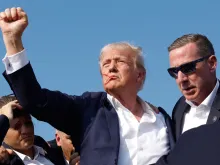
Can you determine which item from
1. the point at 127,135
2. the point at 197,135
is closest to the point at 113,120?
the point at 127,135

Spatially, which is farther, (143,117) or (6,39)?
(143,117)

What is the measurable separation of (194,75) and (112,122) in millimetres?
1277

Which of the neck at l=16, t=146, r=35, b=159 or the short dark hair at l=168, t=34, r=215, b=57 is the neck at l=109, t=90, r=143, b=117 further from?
the neck at l=16, t=146, r=35, b=159

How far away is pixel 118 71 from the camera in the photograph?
6.36m

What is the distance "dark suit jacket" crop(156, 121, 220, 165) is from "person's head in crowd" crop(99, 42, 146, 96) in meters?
2.61

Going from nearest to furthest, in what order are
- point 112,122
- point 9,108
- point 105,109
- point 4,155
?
point 4,155
point 9,108
point 112,122
point 105,109

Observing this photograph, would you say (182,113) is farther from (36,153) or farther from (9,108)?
(9,108)

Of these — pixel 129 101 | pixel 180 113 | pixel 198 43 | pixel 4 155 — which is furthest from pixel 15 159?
pixel 198 43

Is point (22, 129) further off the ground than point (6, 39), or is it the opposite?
point (6, 39)

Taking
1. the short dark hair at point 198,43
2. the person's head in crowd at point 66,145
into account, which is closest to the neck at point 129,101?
the short dark hair at point 198,43

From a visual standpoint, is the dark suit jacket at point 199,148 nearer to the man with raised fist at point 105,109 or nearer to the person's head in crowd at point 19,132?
the man with raised fist at point 105,109

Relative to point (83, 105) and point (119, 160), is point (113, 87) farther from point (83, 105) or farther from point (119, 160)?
point (119, 160)

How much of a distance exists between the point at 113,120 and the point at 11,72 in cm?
119

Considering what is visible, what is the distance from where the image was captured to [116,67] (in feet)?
21.0
